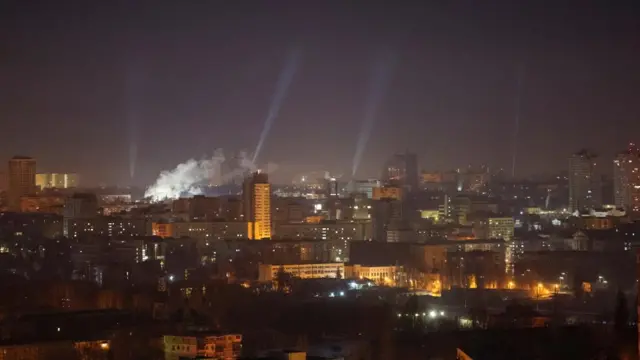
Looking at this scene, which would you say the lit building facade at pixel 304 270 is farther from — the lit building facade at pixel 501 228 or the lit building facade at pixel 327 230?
the lit building facade at pixel 501 228

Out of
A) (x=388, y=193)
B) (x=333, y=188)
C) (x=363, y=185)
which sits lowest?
(x=388, y=193)

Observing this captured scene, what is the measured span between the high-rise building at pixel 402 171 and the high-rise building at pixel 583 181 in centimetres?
678

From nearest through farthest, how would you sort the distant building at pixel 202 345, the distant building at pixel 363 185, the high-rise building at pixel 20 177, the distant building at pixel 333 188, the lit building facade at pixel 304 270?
the distant building at pixel 202 345 → the lit building facade at pixel 304 270 → the high-rise building at pixel 20 177 → the distant building at pixel 333 188 → the distant building at pixel 363 185

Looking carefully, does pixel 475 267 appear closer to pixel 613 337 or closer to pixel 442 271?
pixel 442 271

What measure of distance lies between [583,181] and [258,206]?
467 inches

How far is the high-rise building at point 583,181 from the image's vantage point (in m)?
43.4

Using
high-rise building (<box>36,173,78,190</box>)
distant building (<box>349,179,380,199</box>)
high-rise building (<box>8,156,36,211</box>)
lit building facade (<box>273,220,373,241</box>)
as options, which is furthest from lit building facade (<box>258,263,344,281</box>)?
high-rise building (<box>36,173,78,190</box>)

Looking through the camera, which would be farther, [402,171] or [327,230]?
[402,171]

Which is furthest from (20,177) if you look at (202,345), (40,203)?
(202,345)

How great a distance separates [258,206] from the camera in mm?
36281

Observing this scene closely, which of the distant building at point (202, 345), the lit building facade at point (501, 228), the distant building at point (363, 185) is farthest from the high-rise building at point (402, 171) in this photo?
the distant building at point (202, 345)

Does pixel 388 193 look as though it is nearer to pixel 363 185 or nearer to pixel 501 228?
pixel 501 228

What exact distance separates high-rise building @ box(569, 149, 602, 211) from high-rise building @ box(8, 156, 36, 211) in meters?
15.9

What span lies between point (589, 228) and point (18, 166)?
18.2 meters
